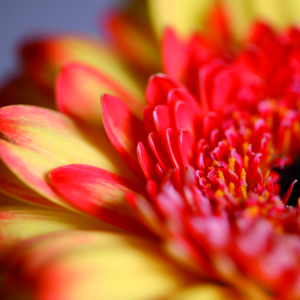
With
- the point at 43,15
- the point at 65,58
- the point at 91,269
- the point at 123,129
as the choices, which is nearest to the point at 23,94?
the point at 65,58

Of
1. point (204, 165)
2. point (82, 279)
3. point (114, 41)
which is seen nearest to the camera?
point (82, 279)

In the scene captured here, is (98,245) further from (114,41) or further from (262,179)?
(114,41)

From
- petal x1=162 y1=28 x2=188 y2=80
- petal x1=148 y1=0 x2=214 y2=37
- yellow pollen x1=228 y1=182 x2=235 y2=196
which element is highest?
petal x1=148 y1=0 x2=214 y2=37

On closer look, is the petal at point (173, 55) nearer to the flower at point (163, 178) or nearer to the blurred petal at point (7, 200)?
the flower at point (163, 178)

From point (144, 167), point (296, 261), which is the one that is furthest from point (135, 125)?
point (296, 261)

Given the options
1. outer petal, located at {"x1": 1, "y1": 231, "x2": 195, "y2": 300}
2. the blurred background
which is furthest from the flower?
the blurred background

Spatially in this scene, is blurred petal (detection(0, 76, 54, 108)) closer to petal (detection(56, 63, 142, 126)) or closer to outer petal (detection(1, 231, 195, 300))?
petal (detection(56, 63, 142, 126))
